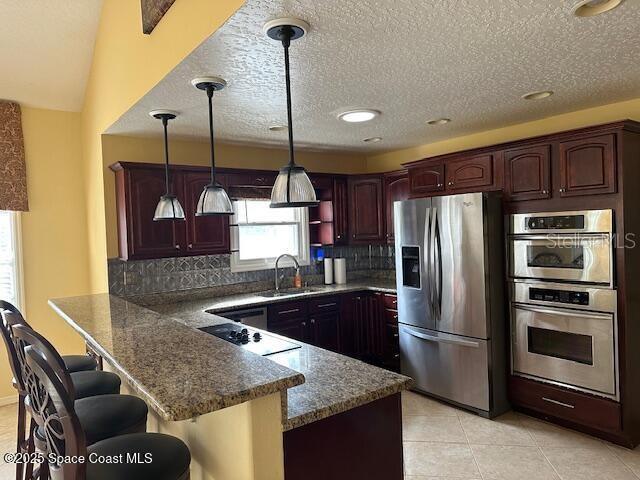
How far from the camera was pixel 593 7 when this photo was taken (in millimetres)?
1794

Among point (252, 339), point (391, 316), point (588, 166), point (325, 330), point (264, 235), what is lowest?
point (325, 330)

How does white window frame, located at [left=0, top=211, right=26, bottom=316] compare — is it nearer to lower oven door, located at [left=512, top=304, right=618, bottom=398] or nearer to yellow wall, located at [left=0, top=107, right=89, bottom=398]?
yellow wall, located at [left=0, top=107, right=89, bottom=398]

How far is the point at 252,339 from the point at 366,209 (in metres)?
2.79

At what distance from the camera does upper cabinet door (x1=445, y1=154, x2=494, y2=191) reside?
3678 mm

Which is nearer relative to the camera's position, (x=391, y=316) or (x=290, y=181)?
(x=290, y=181)

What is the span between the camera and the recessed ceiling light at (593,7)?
1748mm

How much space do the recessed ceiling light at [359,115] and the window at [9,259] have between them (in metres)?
3.16

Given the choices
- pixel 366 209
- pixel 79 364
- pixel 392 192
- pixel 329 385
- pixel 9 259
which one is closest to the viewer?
pixel 329 385

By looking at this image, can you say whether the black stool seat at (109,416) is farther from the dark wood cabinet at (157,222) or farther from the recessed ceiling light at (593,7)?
the recessed ceiling light at (593,7)

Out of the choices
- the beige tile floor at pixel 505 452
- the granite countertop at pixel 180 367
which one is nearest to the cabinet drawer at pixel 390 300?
the beige tile floor at pixel 505 452

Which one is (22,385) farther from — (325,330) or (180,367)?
(325,330)

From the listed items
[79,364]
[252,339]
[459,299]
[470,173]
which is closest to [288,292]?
[459,299]

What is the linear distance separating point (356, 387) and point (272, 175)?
305 cm

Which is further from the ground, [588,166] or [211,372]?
[588,166]
